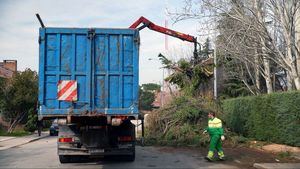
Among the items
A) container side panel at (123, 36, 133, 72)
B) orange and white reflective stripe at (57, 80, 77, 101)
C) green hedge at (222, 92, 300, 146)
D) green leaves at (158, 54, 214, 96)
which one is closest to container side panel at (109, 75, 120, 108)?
container side panel at (123, 36, 133, 72)

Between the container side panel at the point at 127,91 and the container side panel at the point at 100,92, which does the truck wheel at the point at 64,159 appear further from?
the container side panel at the point at 127,91

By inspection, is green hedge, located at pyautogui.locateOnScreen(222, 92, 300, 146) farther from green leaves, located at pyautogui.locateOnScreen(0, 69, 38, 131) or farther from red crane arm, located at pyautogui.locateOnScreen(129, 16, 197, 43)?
green leaves, located at pyautogui.locateOnScreen(0, 69, 38, 131)

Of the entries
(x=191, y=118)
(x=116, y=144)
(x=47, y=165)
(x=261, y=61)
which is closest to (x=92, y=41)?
(x=116, y=144)

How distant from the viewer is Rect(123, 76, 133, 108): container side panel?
1234 cm

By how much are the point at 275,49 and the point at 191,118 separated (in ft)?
19.8

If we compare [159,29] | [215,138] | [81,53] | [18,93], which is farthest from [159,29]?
[18,93]

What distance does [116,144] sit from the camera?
13.7m

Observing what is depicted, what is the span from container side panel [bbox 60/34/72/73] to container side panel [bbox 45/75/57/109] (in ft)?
1.42

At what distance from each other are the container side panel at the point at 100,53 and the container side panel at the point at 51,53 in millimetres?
1158

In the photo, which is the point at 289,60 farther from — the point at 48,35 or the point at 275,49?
the point at 48,35

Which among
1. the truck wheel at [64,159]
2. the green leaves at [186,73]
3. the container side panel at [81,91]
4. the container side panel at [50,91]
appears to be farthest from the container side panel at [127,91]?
the green leaves at [186,73]

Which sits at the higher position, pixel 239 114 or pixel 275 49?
pixel 275 49

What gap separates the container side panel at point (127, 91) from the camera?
40.5 feet

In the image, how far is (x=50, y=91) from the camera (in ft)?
40.0
